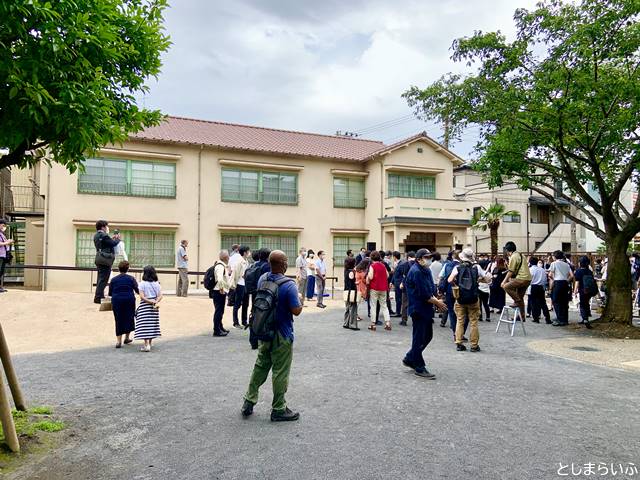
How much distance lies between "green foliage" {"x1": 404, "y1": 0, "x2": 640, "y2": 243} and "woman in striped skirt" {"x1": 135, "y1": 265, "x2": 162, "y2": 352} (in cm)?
882

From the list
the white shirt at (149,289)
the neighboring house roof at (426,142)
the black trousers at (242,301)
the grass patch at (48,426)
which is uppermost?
the neighboring house roof at (426,142)

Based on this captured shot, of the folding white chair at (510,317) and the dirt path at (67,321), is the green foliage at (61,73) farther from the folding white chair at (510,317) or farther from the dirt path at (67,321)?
the folding white chair at (510,317)

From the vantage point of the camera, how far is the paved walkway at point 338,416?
395cm

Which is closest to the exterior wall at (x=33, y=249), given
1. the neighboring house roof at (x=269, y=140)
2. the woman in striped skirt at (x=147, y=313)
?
the neighboring house roof at (x=269, y=140)

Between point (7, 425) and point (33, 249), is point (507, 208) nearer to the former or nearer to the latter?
point (33, 249)

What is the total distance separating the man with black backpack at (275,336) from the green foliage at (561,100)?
28.5ft

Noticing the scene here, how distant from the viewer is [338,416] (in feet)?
16.8

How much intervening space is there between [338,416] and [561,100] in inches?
Answer: 366

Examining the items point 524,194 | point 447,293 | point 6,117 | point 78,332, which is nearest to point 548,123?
point 447,293

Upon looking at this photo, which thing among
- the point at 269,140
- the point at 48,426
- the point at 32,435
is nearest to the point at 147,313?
the point at 48,426

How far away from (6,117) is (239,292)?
763 centimetres

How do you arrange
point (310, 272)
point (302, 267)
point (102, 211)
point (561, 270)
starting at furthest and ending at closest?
1. point (102, 211)
2. point (310, 272)
3. point (302, 267)
4. point (561, 270)

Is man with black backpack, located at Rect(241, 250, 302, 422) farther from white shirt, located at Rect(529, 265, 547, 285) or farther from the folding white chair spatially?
white shirt, located at Rect(529, 265, 547, 285)

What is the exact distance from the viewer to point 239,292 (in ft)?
36.9
